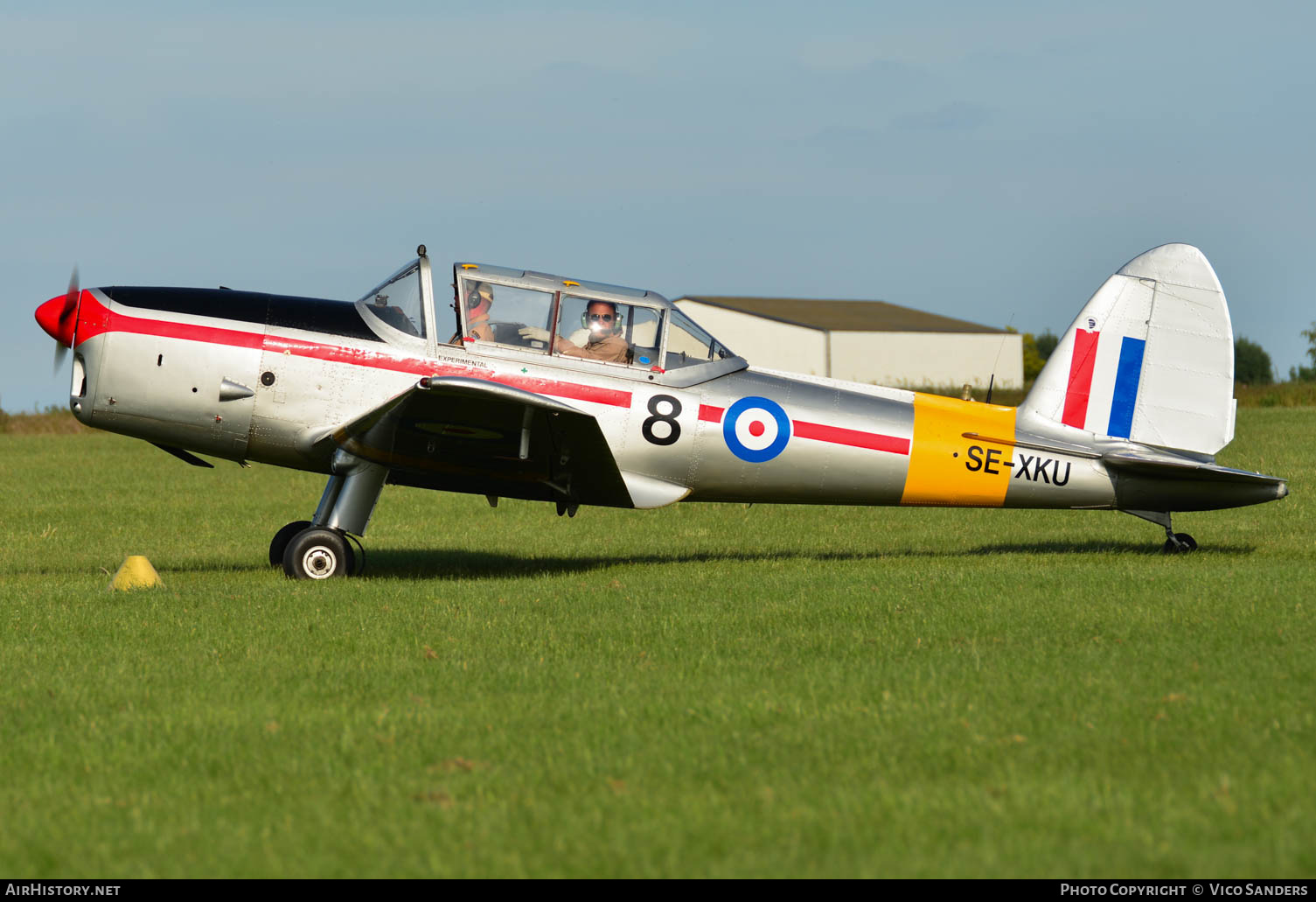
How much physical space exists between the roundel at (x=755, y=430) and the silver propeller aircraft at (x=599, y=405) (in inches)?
0.7

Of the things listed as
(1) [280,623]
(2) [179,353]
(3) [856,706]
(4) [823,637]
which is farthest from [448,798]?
(2) [179,353]

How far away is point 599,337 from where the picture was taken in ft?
33.1

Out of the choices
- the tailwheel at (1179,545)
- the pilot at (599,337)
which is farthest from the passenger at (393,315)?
the tailwheel at (1179,545)

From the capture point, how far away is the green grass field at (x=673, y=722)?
3.62m

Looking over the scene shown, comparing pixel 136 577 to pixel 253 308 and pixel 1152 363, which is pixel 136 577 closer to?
pixel 253 308

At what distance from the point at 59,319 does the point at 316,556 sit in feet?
9.12

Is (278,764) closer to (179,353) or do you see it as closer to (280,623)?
(280,623)

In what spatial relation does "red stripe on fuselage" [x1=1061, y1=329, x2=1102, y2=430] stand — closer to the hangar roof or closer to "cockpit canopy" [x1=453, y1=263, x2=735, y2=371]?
"cockpit canopy" [x1=453, y1=263, x2=735, y2=371]

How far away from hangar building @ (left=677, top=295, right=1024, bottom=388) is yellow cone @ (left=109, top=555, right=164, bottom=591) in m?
53.2

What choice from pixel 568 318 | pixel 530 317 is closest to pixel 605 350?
pixel 568 318

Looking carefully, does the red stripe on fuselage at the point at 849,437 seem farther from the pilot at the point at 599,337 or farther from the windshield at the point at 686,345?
the pilot at the point at 599,337

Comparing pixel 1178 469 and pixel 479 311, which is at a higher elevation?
pixel 479 311

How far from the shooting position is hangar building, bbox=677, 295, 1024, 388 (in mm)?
62719

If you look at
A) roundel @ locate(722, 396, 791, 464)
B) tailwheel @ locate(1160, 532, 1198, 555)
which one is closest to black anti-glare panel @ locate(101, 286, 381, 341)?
roundel @ locate(722, 396, 791, 464)
